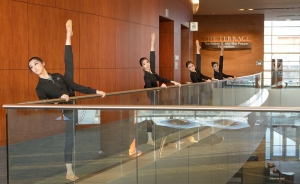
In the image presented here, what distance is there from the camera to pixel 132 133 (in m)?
5.22

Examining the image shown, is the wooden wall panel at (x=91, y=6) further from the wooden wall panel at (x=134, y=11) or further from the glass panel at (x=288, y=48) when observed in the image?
the glass panel at (x=288, y=48)

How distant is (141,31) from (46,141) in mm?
10479

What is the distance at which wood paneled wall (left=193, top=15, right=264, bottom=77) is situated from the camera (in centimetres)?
3212

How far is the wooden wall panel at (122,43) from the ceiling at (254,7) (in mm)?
12210

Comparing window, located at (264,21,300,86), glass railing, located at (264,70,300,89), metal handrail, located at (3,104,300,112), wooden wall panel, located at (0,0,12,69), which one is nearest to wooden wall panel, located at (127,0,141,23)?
wooden wall panel, located at (0,0,12,69)

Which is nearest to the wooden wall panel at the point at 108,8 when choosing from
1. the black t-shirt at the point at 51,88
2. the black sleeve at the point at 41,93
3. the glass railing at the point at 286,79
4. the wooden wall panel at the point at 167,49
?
the black t-shirt at the point at 51,88

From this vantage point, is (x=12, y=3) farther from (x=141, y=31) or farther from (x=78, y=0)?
(x=141, y=31)

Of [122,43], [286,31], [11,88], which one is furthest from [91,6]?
[286,31]

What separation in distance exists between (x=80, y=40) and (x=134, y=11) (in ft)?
12.0

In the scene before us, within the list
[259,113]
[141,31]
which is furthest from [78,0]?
[259,113]

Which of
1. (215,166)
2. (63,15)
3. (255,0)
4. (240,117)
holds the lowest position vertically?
(215,166)

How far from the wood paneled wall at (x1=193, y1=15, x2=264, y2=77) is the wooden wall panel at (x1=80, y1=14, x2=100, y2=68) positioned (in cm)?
2022

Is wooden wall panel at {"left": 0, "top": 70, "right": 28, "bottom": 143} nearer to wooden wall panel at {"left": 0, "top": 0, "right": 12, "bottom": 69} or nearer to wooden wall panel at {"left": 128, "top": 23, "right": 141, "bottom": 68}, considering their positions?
wooden wall panel at {"left": 0, "top": 0, "right": 12, "bottom": 69}

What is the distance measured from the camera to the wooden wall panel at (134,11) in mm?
14427
